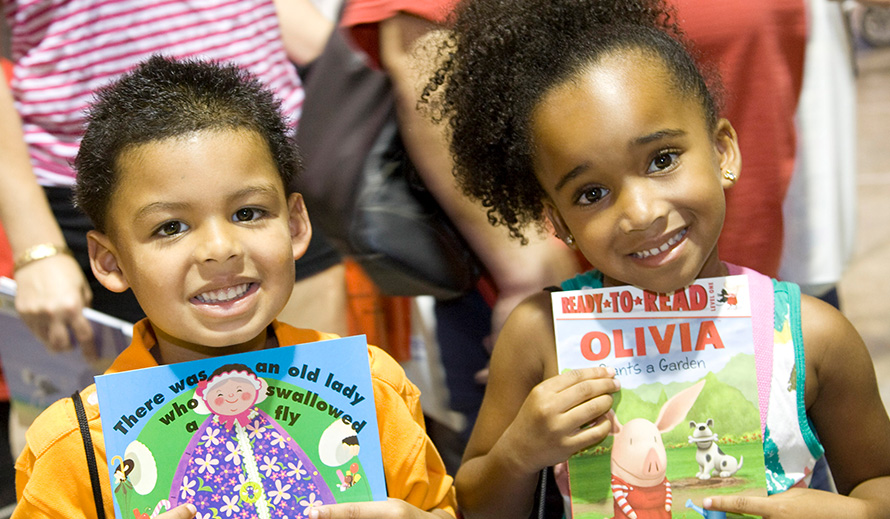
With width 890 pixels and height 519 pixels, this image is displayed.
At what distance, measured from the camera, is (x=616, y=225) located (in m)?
1.19

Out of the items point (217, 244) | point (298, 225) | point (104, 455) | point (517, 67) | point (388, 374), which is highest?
point (517, 67)

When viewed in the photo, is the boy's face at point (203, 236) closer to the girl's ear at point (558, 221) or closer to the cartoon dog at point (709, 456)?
the girl's ear at point (558, 221)

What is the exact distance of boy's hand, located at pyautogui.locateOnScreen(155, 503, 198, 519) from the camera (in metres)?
1.08

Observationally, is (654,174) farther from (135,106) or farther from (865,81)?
(865,81)

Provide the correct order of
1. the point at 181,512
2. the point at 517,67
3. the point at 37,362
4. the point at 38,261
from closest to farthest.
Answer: the point at 181,512 → the point at 517,67 → the point at 38,261 → the point at 37,362

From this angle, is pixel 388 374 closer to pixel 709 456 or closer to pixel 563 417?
pixel 563 417

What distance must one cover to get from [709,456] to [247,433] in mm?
653

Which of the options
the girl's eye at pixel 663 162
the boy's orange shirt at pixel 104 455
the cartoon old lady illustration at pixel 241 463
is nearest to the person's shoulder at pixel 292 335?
the boy's orange shirt at pixel 104 455

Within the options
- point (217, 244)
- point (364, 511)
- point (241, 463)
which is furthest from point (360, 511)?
point (217, 244)

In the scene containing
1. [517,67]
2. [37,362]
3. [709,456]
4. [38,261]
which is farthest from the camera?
[37,362]

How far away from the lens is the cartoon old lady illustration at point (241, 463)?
1115 mm

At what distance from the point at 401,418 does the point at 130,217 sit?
476 mm

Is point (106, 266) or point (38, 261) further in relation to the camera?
point (38, 261)

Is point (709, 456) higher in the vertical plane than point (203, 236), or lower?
lower
